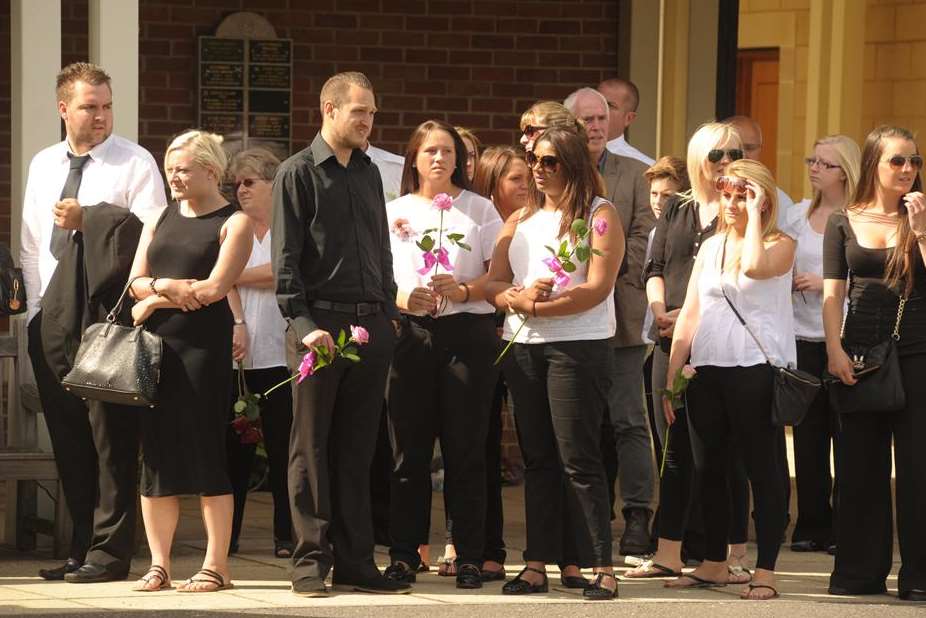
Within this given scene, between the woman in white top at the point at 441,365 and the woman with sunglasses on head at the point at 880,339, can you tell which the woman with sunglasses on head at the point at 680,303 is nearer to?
the woman with sunglasses on head at the point at 880,339

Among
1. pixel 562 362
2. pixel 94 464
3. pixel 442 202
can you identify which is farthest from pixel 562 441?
pixel 94 464

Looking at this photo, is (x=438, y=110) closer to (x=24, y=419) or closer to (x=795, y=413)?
(x=24, y=419)

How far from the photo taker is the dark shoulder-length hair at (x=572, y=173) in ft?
25.1

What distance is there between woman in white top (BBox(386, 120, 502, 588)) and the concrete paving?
26cm

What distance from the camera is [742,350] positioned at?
25.2ft

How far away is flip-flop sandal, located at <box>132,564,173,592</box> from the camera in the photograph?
24.9 ft

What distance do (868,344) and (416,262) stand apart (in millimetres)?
1832

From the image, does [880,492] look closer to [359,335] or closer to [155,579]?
[359,335]

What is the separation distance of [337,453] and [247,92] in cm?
407

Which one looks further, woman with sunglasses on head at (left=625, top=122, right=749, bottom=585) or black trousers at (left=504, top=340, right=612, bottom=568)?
woman with sunglasses on head at (left=625, top=122, right=749, bottom=585)

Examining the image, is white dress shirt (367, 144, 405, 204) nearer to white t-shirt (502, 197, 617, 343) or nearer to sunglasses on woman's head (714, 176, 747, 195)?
white t-shirt (502, 197, 617, 343)

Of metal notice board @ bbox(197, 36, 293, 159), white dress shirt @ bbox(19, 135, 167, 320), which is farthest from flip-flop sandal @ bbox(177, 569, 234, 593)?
metal notice board @ bbox(197, 36, 293, 159)

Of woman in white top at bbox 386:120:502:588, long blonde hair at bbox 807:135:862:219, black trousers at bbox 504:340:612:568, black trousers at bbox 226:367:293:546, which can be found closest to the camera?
black trousers at bbox 504:340:612:568

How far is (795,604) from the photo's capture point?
24.8ft
